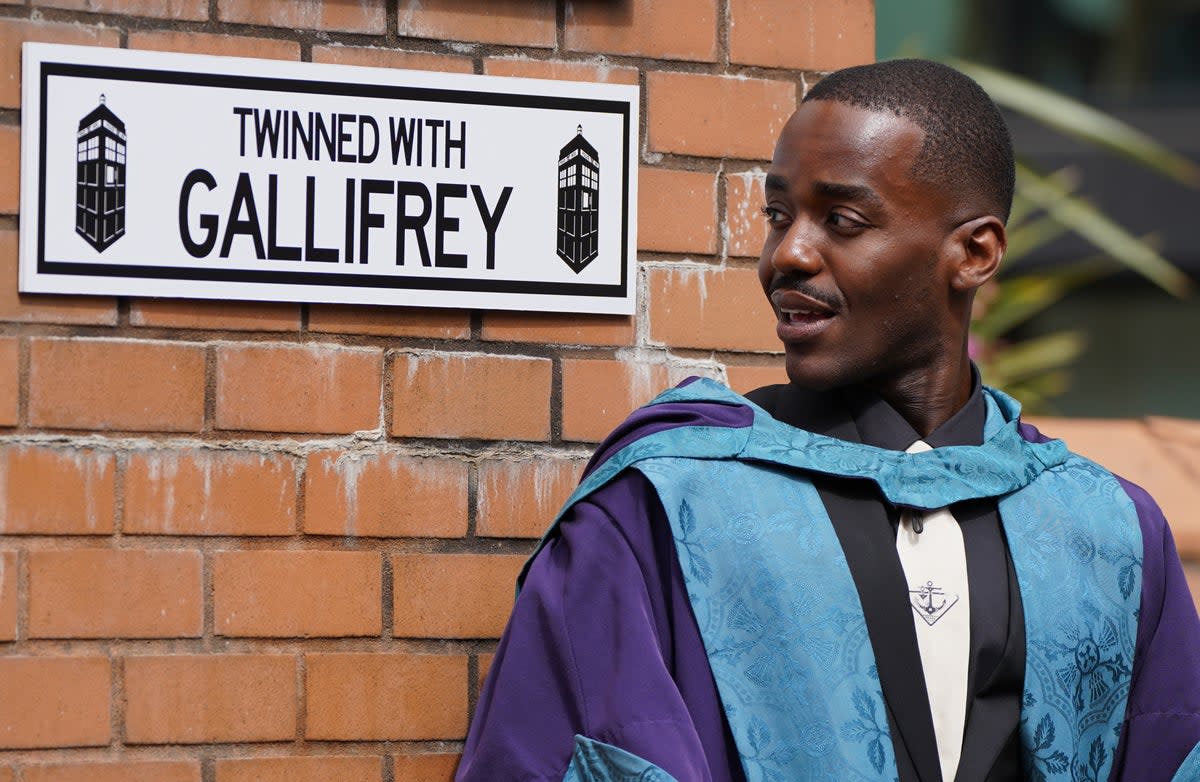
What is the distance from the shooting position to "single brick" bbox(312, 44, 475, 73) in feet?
7.29

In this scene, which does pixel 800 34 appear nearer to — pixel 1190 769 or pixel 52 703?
pixel 1190 769

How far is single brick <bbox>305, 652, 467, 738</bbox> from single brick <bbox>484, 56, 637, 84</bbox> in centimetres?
79

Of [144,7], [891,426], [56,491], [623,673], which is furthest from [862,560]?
[144,7]

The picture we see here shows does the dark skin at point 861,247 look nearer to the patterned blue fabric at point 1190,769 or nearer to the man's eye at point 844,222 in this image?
the man's eye at point 844,222

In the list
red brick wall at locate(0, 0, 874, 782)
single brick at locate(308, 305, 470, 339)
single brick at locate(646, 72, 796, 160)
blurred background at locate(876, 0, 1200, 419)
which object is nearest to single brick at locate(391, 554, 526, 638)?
red brick wall at locate(0, 0, 874, 782)

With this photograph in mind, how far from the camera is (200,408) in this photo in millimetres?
2166

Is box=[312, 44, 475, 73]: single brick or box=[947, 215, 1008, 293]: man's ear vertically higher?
box=[312, 44, 475, 73]: single brick

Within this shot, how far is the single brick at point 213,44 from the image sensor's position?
216cm

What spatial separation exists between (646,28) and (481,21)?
233 mm

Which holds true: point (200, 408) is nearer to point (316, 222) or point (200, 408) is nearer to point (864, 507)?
point (316, 222)

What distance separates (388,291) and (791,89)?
0.65 metres

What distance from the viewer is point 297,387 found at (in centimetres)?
220

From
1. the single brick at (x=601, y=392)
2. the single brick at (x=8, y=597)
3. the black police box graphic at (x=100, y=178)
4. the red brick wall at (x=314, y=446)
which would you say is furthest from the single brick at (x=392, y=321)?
the single brick at (x=8, y=597)

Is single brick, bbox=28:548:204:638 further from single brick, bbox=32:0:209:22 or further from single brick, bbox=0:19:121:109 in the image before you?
single brick, bbox=32:0:209:22
